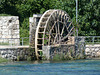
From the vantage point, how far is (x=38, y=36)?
84.0 feet

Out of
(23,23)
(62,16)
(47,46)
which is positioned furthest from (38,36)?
(23,23)

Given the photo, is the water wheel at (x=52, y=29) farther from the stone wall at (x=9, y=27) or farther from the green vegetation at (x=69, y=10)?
the green vegetation at (x=69, y=10)

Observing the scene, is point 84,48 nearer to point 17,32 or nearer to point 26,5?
point 17,32

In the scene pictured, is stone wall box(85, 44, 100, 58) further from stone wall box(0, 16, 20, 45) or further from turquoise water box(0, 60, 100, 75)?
stone wall box(0, 16, 20, 45)

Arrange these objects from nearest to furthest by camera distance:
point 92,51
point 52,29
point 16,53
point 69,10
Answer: point 16,53, point 52,29, point 92,51, point 69,10

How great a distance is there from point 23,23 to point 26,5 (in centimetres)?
207

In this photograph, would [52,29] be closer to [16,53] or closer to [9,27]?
[16,53]

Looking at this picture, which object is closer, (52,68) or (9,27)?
(52,68)

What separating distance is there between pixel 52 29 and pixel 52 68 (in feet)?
17.0

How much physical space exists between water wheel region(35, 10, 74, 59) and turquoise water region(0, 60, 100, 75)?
1945mm

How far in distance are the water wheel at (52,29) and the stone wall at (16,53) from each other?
0.58 m

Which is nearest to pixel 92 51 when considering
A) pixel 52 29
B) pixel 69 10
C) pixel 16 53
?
pixel 52 29

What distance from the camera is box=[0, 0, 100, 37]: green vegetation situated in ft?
106

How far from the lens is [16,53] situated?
2494 cm
